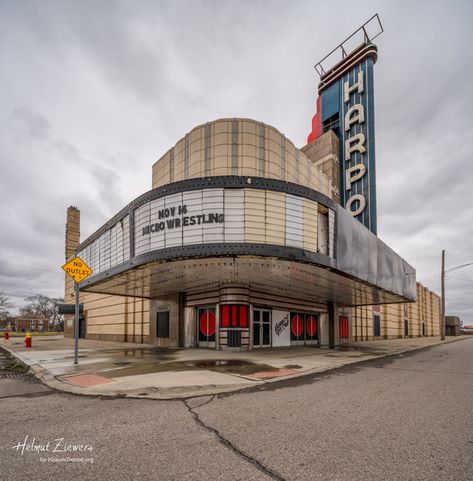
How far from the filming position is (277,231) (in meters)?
13.2

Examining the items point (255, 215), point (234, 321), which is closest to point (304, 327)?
point (234, 321)

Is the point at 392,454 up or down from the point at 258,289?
down

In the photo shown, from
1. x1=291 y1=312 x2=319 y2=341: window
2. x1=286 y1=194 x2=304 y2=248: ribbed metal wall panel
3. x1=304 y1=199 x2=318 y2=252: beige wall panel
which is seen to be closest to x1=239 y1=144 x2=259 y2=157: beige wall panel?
x1=304 y1=199 x2=318 y2=252: beige wall panel

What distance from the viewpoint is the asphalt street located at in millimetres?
3469

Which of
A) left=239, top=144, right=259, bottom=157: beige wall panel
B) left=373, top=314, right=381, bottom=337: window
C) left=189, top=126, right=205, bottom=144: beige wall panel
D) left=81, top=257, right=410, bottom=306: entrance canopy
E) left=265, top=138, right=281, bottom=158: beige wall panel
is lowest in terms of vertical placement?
left=373, top=314, right=381, bottom=337: window

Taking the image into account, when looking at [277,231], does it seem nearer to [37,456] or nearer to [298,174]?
[37,456]

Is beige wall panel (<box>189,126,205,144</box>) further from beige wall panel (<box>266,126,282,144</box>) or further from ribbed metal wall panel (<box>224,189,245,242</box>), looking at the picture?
ribbed metal wall panel (<box>224,189,245,242</box>)

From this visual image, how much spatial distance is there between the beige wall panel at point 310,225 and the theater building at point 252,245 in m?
0.06

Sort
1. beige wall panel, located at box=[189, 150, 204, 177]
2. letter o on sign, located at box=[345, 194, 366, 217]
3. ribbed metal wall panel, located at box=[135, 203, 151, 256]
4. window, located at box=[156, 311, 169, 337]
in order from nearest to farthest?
1. ribbed metal wall panel, located at box=[135, 203, 151, 256]
2. beige wall panel, located at box=[189, 150, 204, 177]
3. window, located at box=[156, 311, 169, 337]
4. letter o on sign, located at box=[345, 194, 366, 217]

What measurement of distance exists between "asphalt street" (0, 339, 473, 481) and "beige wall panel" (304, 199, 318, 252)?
7264mm

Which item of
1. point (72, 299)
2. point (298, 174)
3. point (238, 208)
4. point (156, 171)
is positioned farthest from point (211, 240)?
point (72, 299)

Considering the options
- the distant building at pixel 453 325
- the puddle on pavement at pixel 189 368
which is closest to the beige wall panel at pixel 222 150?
the puddle on pavement at pixel 189 368

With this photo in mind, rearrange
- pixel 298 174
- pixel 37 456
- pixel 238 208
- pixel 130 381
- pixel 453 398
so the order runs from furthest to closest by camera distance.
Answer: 1. pixel 298 174
2. pixel 238 208
3. pixel 130 381
4. pixel 453 398
5. pixel 37 456

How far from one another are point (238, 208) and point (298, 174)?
42.4ft
